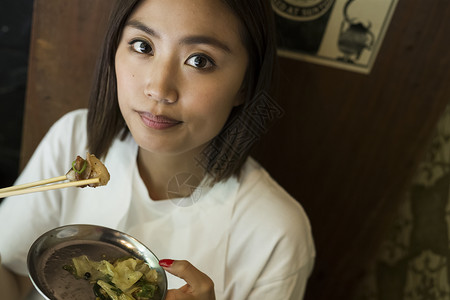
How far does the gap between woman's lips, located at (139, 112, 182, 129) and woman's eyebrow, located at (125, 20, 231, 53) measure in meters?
0.23

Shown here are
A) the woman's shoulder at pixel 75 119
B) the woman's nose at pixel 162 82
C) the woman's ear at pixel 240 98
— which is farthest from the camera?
the woman's shoulder at pixel 75 119

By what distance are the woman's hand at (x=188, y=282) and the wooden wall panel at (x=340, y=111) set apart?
0.69m

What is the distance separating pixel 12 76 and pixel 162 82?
129cm

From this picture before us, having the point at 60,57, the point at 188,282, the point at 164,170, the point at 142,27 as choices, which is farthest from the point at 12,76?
the point at 188,282

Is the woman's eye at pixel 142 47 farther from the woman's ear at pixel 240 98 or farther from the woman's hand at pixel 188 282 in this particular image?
the woman's hand at pixel 188 282

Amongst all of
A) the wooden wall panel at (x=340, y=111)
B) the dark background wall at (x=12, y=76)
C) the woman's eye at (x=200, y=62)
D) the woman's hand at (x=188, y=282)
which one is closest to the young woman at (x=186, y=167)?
the woman's eye at (x=200, y=62)

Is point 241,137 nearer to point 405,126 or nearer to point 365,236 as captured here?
point 405,126

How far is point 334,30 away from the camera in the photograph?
1.61 metres

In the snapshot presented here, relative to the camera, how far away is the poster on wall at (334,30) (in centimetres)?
156

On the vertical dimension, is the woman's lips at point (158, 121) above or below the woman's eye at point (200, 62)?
below

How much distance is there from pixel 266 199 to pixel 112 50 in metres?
0.75

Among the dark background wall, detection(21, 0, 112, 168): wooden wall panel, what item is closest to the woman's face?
detection(21, 0, 112, 168): wooden wall panel

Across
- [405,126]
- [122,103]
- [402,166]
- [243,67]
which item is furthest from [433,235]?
[122,103]

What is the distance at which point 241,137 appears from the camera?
1482 mm
